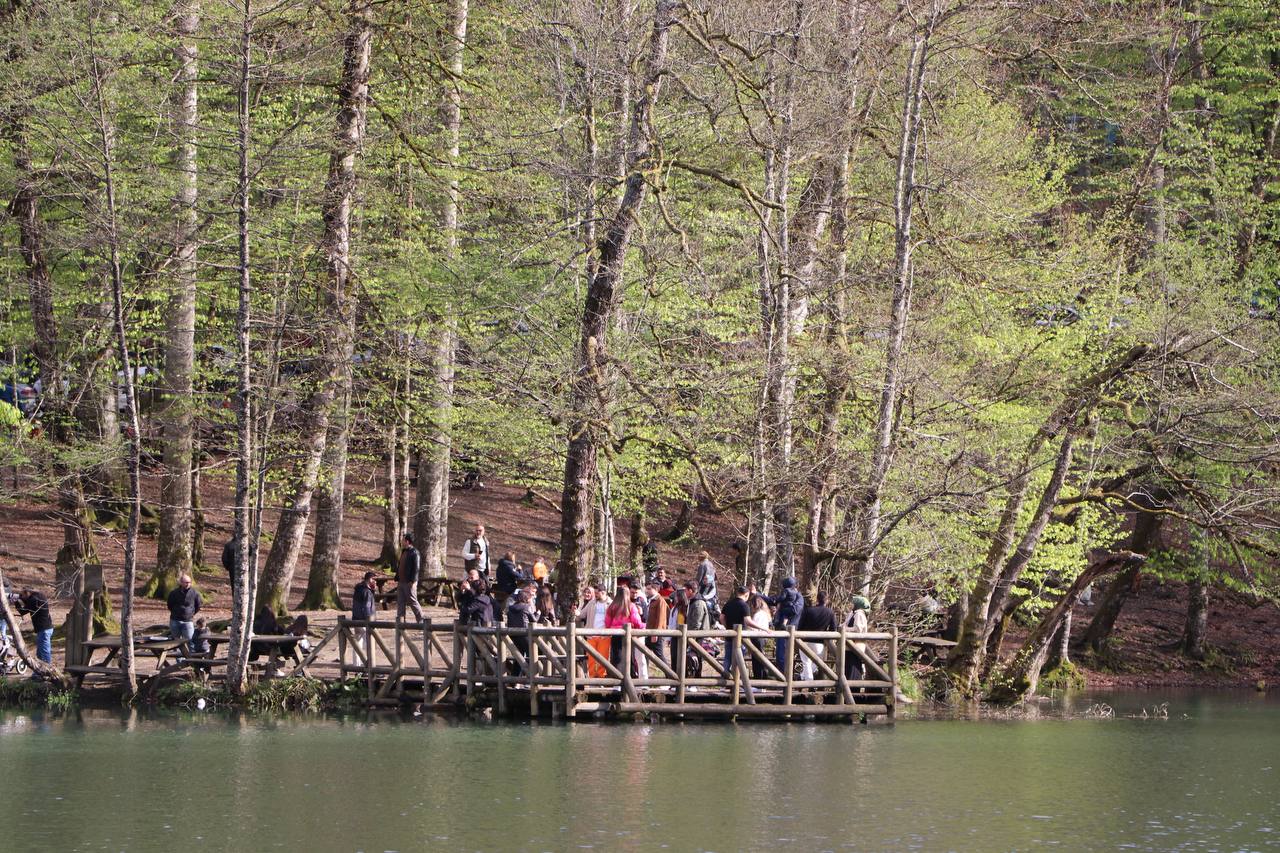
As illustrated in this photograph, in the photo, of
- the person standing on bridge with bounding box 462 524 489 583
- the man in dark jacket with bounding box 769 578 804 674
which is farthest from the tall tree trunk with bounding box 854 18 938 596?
the person standing on bridge with bounding box 462 524 489 583

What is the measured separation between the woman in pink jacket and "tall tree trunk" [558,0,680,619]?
1.61 meters

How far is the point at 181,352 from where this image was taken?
2820cm

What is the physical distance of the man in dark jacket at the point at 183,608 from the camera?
23.4 meters

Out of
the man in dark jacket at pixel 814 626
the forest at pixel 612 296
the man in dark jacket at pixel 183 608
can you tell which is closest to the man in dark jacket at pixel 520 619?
the forest at pixel 612 296

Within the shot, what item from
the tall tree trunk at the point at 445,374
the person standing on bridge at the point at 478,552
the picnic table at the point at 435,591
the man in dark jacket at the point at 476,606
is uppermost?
the tall tree trunk at the point at 445,374

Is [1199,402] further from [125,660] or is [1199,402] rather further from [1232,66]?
[125,660]

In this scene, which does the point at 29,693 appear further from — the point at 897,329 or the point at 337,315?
the point at 897,329

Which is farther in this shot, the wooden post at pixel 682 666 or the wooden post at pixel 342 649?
the wooden post at pixel 342 649

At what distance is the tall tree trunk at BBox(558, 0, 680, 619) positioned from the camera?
24234mm

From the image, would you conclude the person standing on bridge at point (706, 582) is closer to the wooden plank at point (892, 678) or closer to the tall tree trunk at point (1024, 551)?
the wooden plank at point (892, 678)

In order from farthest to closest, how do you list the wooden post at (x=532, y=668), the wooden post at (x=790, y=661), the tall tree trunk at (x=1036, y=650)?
the tall tree trunk at (x=1036, y=650)
the wooden post at (x=790, y=661)
the wooden post at (x=532, y=668)

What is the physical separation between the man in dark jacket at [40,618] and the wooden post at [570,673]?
25.2 ft

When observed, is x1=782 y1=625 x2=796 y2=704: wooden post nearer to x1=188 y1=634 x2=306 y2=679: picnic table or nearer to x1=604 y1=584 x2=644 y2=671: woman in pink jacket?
x1=604 y1=584 x2=644 y2=671: woman in pink jacket

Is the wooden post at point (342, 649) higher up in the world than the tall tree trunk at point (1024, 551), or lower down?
lower down
